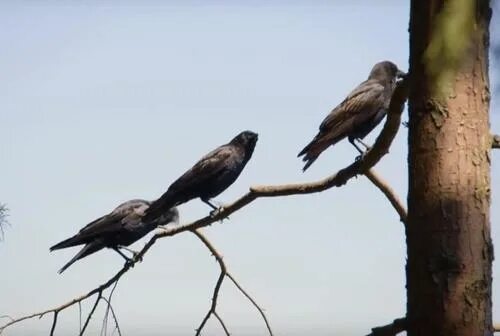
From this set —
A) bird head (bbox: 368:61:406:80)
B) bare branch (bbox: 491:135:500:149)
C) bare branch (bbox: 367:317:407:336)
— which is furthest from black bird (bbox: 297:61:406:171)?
bare branch (bbox: 367:317:407:336)

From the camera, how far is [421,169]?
1.70m

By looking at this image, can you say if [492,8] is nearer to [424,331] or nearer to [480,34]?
[480,34]

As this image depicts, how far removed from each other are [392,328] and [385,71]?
2.84m

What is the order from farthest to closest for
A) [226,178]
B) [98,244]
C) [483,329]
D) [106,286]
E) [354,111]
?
1. [98,244]
2. [226,178]
3. [354,111]
4. [106,286]
5. [483,329]

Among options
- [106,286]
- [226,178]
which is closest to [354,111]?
[226,178]

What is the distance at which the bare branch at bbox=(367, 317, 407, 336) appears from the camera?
5.63 feet

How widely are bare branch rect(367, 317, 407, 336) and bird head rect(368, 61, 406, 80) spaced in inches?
108

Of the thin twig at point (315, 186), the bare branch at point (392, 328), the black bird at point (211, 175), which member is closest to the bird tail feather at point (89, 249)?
the black bird at point (211, 175)

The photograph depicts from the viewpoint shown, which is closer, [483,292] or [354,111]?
[483,292]

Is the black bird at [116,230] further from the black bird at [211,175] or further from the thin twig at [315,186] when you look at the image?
the thin twig at [315,186]

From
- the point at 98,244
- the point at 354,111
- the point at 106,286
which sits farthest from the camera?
the point at 98,244

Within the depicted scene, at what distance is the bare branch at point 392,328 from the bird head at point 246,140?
3153 mm

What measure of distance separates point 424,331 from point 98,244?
395 centimetres

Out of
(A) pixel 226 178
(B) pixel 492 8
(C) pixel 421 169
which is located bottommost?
(C) pixel 421 169
